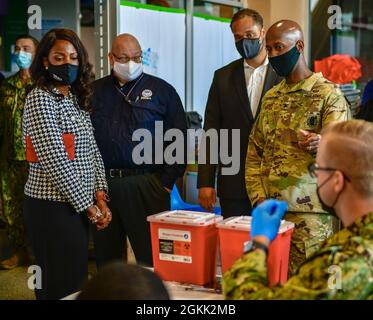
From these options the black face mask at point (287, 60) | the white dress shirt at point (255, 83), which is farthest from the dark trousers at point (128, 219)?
the black face mask at point (287, 60)

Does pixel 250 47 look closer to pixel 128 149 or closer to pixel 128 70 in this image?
A: pixel 128 70

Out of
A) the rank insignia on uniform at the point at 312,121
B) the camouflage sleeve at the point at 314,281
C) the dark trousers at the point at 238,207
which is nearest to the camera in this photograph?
the camouflage sleeve at the point at 314,281

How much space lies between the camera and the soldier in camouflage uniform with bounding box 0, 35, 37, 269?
4.38 meters

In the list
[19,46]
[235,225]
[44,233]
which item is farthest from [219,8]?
[235,225]

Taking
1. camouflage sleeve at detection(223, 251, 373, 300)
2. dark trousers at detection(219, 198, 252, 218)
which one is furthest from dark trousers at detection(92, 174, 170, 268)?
camouflage sleeve at detection(223, 251, 373, 300)

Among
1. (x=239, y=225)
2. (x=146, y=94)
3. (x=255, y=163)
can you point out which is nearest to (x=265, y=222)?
(x=239, y=225)

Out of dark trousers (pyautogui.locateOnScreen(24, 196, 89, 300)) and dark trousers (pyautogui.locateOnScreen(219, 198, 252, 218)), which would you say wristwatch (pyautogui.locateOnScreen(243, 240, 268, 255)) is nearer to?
dark trousers (pyautogui.locateOnScreen(24, 196, 89, 300))

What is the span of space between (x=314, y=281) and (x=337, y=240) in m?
0.15

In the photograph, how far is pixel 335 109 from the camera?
2594 millimetres

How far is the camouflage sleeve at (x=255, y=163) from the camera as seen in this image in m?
2.78

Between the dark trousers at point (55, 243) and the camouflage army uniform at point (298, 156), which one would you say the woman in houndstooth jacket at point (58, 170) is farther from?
the camouflage army uniform at point (298, 156)

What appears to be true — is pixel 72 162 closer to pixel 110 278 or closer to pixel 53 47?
pixel 53 47

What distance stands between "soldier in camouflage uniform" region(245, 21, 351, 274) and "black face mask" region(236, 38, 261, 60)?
46 cm

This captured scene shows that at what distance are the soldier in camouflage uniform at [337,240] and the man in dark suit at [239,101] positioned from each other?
1489 millimetres
